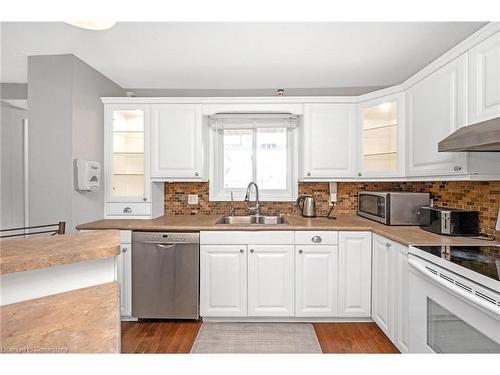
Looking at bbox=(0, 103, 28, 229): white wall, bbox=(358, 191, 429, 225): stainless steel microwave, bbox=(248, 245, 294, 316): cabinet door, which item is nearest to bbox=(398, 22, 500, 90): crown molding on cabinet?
bbox=(358, 191, 429, 225): stainless steel microwave

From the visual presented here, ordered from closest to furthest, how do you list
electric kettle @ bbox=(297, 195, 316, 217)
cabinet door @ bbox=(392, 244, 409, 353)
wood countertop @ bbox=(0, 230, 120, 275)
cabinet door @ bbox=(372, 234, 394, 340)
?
1. wood countertop @ bbox=(0, 230, 120, 275)
2. cabinet door @ bbox=(392, 244, 409, 353)
3. cabinet door @ bbox=(372, 234, 394, 340)
4. electric kettle @ bbox=(297, 195, 316, 217)

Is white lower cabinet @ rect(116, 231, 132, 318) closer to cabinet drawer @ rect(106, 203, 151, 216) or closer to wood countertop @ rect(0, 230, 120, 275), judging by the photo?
cabinet drawer @ rect(106, 203, 151, 216)

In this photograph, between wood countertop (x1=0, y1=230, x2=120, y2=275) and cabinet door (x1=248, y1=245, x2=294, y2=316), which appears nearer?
wood countertop (x1=0, y1=230, x2=120, y2=275)

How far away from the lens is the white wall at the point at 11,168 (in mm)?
2828

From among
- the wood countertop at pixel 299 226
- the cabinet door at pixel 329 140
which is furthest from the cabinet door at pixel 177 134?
the cabinet door at pixel 329 140

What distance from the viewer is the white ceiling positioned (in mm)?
1854

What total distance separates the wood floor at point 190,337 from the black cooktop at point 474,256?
93 cm

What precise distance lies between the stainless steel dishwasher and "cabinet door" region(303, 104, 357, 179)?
4.40ft

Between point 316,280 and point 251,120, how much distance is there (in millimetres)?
1749

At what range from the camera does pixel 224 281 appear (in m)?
2.35
